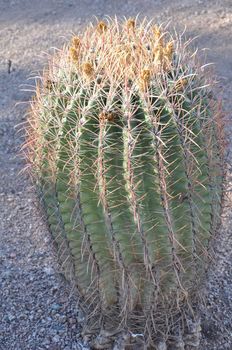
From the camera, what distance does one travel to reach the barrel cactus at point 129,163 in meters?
1.82

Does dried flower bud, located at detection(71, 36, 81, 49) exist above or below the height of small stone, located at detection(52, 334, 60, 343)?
above

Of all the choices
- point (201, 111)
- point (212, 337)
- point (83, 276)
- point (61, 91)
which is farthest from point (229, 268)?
point (61, 91)

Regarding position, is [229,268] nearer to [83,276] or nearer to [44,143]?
[83,276]

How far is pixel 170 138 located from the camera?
183 centimetres

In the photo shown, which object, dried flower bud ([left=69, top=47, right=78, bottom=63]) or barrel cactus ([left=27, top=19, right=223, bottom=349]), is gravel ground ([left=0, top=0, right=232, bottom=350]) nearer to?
barrel cactus ([left=27, top=19, right=223, bottom=349])

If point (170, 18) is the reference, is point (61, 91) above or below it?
above

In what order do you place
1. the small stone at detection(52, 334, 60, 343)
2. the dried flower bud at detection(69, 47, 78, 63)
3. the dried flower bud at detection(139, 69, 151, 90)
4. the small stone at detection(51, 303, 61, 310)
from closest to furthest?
the dried flower bud at detection(139, 69, 151, 90) → the dried flower bud at detection(69, 47, 78, 63) → the small stone at detection(52, 334, 60, 343) → the small stone at detection(51, 303, 61, 310)

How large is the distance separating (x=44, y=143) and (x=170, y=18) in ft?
12.1

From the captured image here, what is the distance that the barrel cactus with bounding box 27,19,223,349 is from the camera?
5.98ft

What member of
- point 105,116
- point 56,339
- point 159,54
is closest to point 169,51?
point 159,54

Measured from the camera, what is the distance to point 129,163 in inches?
71.4

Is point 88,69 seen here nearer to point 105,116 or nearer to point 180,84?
point 105,116

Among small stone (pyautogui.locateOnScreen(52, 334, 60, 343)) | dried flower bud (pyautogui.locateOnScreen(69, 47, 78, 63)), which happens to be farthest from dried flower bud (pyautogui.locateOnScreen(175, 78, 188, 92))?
small stone (pyautogui.locateOnScreen(52, 334, 60, 343))

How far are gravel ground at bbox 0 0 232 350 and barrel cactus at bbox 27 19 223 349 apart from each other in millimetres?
223
